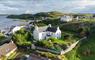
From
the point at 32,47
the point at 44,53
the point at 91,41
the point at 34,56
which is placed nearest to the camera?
the point at 34,56

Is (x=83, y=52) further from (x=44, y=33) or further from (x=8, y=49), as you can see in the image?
(x=8, y=49)

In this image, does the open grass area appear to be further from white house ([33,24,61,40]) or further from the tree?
the tree

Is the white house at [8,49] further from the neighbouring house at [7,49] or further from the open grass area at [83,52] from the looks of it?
the open grass area at [83,52]

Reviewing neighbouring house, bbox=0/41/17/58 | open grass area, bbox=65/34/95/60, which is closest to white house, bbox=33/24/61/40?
open grass area, bbox=65/34/95/60

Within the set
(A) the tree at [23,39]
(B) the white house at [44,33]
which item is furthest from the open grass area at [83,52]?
(A) the tree at [23,39]

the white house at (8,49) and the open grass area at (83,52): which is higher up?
the white house at (8,49)

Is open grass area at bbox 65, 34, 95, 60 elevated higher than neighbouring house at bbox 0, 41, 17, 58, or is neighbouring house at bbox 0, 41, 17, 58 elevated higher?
neighbouring house at bbox 0, 41, 17, 58

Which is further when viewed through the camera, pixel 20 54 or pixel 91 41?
pixel 91 41

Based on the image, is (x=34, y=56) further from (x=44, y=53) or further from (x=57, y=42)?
(x=57, y=42)

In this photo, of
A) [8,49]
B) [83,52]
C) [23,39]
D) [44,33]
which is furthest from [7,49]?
[83,52]

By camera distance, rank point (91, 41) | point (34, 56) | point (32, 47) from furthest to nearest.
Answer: point (91, 41) < point (32, 47) < point (34, 56)

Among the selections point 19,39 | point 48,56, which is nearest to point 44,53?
point 48,56
